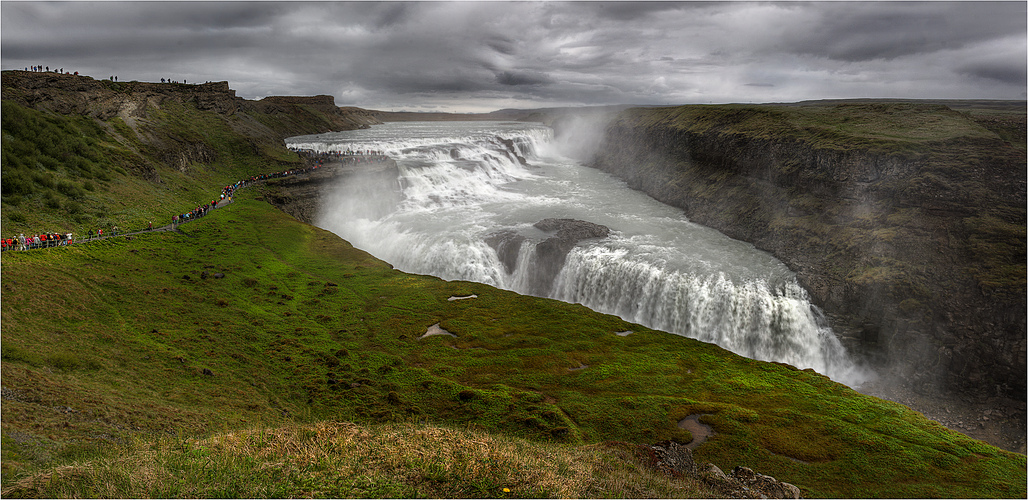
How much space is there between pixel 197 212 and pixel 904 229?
7118 centimetres

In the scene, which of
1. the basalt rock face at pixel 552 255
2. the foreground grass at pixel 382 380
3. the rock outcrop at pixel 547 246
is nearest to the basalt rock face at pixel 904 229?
the foreground grass at pixel 382 380

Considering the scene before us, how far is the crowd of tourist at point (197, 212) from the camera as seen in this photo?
1233 inches

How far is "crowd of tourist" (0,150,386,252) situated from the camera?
31328 mm

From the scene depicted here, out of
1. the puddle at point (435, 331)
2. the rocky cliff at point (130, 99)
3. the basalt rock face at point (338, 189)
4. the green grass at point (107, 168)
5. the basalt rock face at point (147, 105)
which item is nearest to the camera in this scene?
the puddle at point (435, 331)

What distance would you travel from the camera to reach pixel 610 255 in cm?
4612

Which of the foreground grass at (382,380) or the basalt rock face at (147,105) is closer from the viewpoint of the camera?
the foreground grass at (382,380)

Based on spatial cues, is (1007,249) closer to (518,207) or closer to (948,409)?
(948,409)

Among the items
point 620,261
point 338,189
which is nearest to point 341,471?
point 620,261

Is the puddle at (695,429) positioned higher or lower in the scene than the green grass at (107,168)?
lower

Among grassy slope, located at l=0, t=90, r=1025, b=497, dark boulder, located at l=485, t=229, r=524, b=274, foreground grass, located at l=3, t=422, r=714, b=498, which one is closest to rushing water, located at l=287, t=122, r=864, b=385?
dark boulder, located at l=485, t=229, r=524, b=274

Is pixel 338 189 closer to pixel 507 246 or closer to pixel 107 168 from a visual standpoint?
pixel 107 168

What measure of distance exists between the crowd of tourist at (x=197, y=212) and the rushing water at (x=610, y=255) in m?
10.8

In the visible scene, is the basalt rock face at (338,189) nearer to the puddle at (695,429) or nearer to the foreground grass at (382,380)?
the foreground grass at (382,380)

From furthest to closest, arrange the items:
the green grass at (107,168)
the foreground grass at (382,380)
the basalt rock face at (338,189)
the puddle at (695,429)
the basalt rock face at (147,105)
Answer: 1. the basalt rock face at (338,189)
2. the basalt rock face at (147,105)
3. the green grass at (107,168)
4. the puddle at (695,429)
5. the foreground grass at (382,380)
